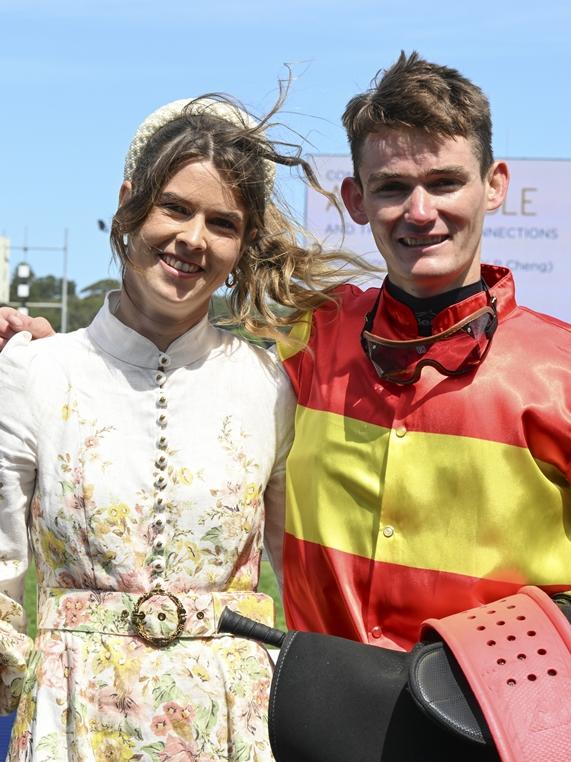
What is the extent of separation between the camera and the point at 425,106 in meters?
2.37

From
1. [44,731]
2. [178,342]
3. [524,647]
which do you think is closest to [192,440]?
[178,342]

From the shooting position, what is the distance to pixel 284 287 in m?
2.85

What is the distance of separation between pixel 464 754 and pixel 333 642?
0.30 m

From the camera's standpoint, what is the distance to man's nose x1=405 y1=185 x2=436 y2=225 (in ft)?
7.63

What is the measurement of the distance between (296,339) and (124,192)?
48 centimetres

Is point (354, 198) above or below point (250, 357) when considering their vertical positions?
above

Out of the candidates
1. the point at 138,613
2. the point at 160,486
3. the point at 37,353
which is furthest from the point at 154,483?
the point at 37,353

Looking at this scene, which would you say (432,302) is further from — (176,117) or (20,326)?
(20,326)

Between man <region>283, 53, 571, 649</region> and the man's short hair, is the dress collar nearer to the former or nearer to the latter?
man <region>283, 53, 571, 649</region>

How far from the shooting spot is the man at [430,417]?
227cm

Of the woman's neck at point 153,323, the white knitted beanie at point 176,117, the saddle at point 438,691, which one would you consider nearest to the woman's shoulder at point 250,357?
the woman's neck at point 153,323

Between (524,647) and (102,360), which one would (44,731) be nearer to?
(102,360)

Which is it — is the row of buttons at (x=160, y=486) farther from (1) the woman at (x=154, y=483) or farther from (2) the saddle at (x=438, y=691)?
(2) the saddle at (x=438, y=691)

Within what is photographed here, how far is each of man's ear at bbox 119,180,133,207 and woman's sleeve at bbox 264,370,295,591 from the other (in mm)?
492
